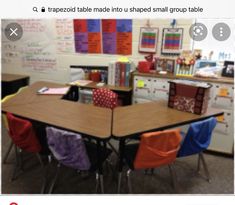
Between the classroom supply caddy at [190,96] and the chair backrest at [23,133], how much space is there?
1.26m

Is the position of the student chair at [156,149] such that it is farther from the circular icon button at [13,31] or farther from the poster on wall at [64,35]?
the circular icon button at [13,31]

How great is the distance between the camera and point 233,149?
8.79 feet

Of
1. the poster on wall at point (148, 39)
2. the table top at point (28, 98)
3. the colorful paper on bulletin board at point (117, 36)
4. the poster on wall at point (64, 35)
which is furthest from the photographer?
the poster on wall at point (64, 35)

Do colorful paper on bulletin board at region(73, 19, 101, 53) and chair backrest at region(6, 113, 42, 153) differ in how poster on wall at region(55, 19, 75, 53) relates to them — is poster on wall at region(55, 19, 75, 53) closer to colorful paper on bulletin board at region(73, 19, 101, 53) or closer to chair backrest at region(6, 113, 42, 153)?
colorful paper on bulletin board at region(73, 19, 101, 53)

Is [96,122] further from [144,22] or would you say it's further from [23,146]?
[144,22]

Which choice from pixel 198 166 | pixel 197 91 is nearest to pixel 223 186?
pixel 198 166

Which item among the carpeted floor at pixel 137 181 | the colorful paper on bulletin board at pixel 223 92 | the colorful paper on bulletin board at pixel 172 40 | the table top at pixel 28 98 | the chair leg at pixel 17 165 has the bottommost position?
the carpeted floor at pixel 137 181

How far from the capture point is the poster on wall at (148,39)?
308cm

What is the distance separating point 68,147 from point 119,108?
0.68 metres

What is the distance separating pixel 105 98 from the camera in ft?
8.40

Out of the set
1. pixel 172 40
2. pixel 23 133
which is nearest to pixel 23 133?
pixel 23 133

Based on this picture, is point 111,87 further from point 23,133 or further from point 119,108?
point 23,133

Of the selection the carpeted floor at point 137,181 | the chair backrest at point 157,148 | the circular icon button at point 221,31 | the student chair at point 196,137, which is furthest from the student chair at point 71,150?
the circular icon button at point 221,31
